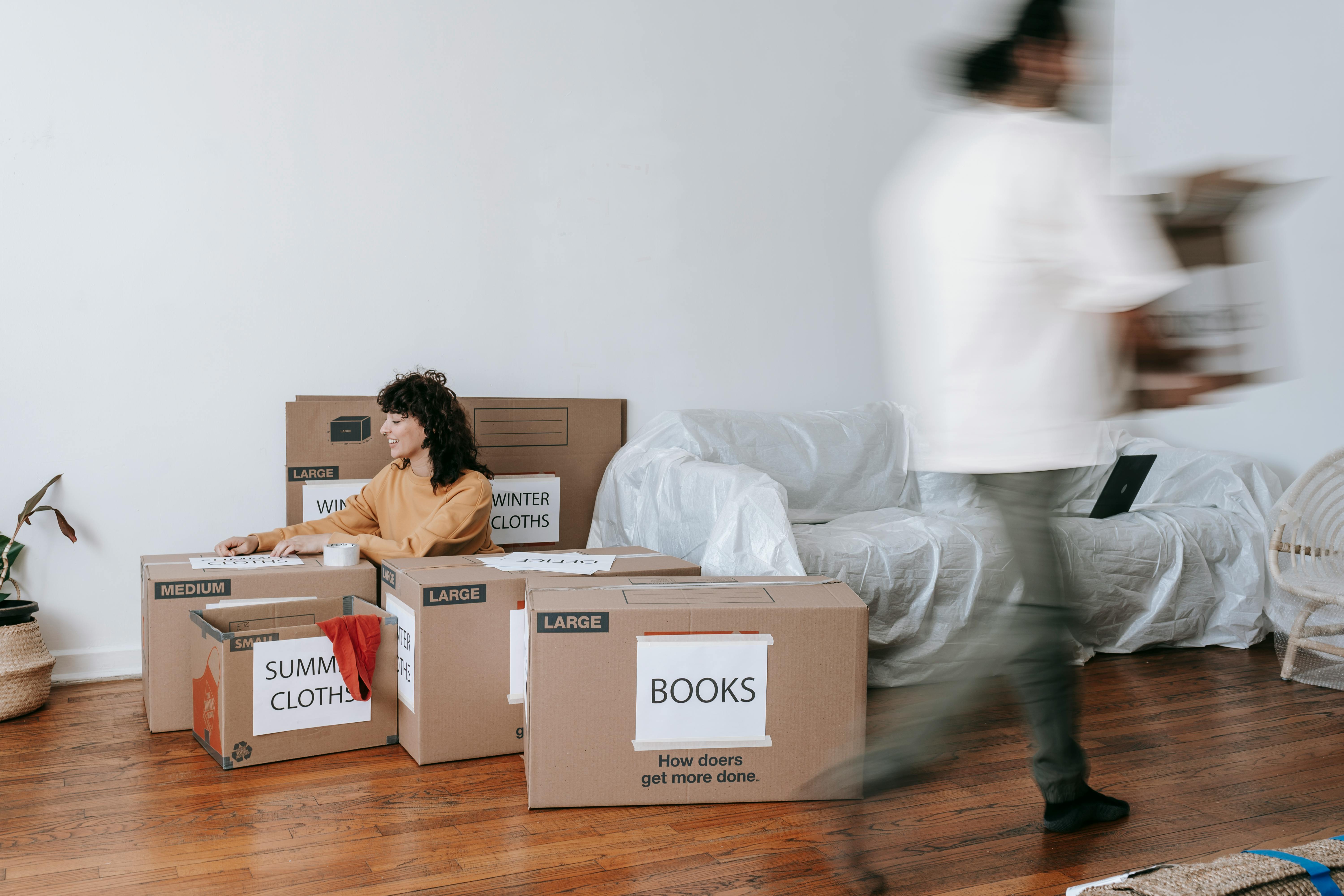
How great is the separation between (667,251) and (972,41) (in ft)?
5.98

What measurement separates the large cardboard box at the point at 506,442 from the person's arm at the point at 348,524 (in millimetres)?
207

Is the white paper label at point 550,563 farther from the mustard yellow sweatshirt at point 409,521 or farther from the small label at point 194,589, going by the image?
the small label at point 194,589

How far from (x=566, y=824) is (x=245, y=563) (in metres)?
0.99

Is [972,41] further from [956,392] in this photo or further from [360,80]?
[360,80]

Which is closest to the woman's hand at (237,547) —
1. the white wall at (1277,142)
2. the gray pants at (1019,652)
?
the gray pants at (1019,652)

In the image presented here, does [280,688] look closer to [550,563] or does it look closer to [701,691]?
[550,563]

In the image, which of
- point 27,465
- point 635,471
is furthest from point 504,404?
point 27,465

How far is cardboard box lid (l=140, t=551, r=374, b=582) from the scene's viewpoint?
199 cm

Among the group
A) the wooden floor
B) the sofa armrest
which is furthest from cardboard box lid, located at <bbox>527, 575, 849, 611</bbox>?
the wooden floor

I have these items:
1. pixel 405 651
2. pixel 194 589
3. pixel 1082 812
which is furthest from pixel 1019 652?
pixel 194 589

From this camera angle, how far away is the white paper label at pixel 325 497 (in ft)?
8.39

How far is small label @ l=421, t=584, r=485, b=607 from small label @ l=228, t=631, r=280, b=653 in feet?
0.95

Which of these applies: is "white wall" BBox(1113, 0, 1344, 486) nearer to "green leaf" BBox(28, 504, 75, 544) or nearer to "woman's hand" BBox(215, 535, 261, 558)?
"woman's hand" BBox(215, 535, 261, 558)

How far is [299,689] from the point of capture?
184cm
